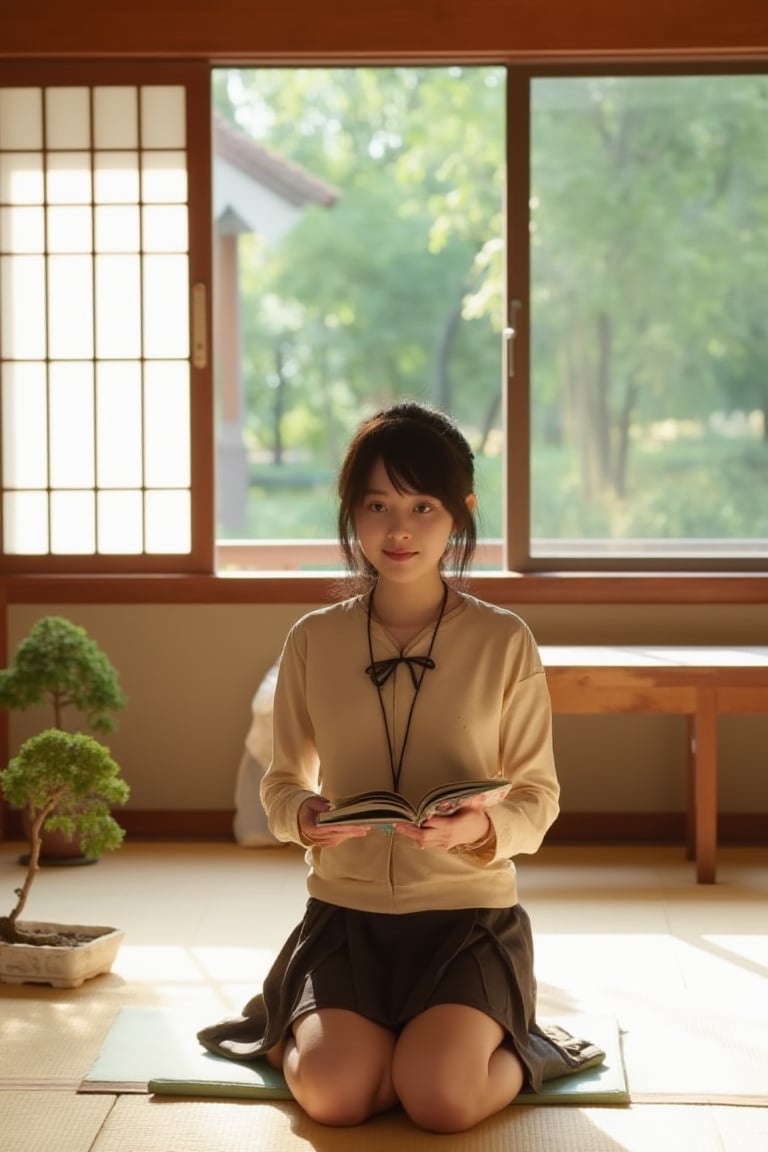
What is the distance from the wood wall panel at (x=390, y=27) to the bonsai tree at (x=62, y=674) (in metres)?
1.65

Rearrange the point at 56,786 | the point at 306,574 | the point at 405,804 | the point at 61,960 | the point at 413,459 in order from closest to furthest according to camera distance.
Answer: the point at 405,804
the point at 413,459
the point at 61,960
the point at 56,786
the point at 306,574

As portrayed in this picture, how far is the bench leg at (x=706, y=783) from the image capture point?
3848 mm

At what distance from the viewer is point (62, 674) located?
4016 millimetres

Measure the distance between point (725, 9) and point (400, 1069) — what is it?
10.4ft

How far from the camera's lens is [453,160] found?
14.7 metres

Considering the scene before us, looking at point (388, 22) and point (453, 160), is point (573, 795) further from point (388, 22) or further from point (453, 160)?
point (453, 160)

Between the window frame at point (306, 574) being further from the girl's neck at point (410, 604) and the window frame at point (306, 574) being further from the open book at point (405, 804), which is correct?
the open book at point (405, 804)

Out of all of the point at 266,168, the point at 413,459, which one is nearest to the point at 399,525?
the point at 413,459

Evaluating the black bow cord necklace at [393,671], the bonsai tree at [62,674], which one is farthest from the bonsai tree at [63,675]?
the black bow cord necklace at [393,671]

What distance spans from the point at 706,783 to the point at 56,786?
1.66m

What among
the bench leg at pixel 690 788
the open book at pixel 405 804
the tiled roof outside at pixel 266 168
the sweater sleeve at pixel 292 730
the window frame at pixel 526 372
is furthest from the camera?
the tiled roof outside at pixel 266 168

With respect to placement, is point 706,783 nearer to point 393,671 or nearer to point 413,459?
point 393,671

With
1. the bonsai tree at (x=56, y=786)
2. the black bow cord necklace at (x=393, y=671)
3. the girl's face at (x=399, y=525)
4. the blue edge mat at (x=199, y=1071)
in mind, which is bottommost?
the blue edge mat at (x=199, y=1071)

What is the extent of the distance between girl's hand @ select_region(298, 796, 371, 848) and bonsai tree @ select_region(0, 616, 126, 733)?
72.4 inches
